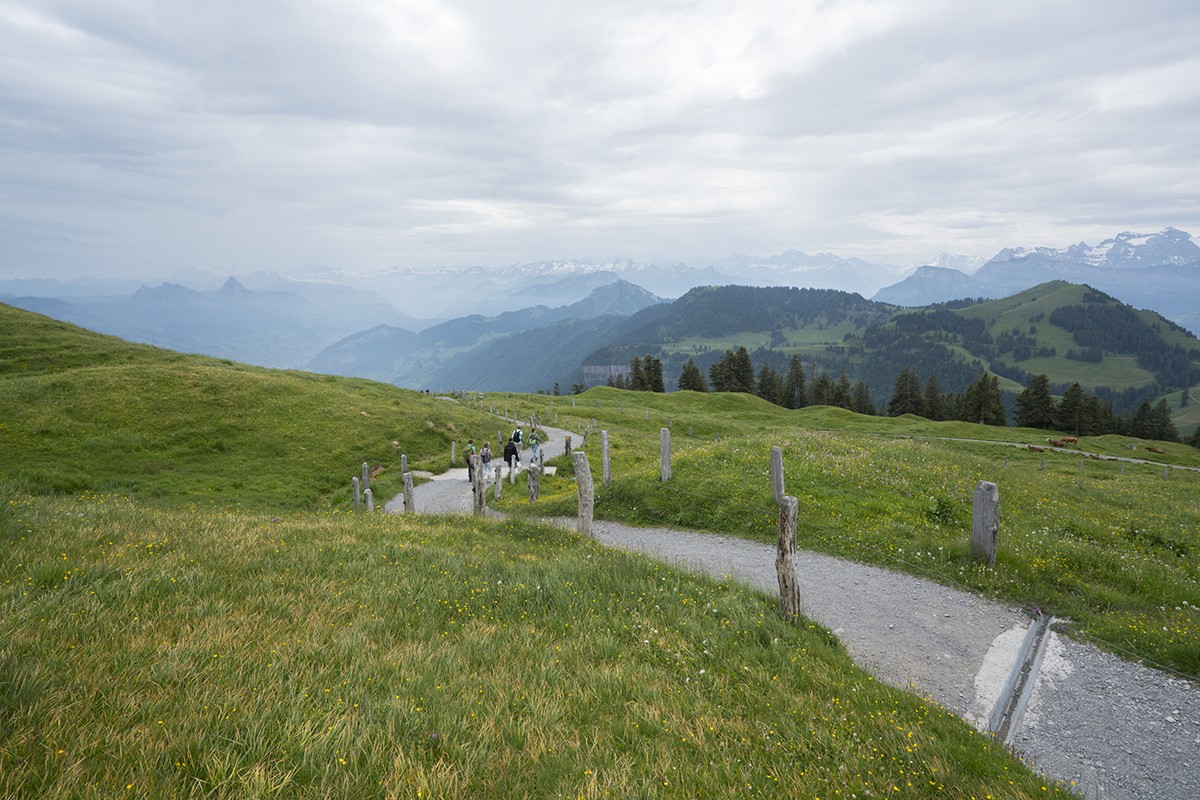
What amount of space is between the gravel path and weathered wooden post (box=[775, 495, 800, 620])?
1.50 metres

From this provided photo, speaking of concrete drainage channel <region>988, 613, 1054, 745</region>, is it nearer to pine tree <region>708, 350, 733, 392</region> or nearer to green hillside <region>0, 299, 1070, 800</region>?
green hillside <region>0, 299, 1070, 800</region>

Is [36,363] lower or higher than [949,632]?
higher

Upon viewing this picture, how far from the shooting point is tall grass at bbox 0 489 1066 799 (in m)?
4.21

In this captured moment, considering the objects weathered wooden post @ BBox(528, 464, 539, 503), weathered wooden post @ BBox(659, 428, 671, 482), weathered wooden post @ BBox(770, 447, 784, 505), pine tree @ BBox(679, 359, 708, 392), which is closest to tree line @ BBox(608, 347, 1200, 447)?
pine tree @ BBox(679, 359, 708, 392)

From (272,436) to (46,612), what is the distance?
113ft

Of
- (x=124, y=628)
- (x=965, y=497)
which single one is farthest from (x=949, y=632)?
(x=124, y=628)

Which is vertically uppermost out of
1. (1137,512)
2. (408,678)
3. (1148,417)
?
(408,678)

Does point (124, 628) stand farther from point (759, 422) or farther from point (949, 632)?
point (759, 422)

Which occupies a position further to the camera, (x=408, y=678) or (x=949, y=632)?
(x=949, y=632)

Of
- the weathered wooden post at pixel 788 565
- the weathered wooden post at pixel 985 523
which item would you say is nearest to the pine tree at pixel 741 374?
the weathered wooden post at pixel 985 523

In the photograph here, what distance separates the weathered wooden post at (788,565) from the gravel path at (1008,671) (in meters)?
1.50

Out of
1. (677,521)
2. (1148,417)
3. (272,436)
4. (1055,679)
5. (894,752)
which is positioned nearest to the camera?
(894,752)

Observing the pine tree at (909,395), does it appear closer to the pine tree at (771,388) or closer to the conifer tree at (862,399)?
the conifer tree at (862,399)

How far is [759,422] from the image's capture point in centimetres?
7375
